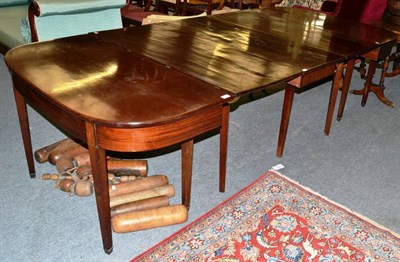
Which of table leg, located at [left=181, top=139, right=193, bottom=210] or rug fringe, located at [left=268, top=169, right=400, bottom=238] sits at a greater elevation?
table leg, located at [left=181, top=139, right=193, bottom=210]

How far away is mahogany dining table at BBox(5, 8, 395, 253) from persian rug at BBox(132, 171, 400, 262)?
20 centimetres

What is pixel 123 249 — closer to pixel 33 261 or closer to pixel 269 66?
pixel 33 261

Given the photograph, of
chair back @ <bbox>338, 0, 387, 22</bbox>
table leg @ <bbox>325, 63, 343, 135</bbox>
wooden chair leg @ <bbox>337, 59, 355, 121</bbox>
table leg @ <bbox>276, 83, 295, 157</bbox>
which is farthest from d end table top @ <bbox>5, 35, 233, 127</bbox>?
chair back @ <bbox>338, 0, 387, 22</bbox>

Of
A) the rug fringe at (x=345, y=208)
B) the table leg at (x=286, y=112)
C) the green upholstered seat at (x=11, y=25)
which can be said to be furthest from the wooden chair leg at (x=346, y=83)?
the green upholstered seat at (x=11, y=25)

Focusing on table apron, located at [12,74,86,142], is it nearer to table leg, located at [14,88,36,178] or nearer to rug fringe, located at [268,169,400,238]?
table leg, located at [14,88,36,178]

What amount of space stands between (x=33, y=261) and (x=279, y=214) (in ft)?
4.01

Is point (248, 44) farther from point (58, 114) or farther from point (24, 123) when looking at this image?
point (24, 123)

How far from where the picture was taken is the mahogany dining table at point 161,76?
147cm

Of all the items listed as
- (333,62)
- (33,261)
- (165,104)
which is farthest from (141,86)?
(333,62)

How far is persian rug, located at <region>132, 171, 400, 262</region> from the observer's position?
184cm

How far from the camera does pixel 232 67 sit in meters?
1.94

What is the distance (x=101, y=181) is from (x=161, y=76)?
0.52m

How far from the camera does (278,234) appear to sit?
77.4 inches

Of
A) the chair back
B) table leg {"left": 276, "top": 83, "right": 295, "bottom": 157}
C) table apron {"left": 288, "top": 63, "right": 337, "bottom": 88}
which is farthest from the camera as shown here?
the chair back
